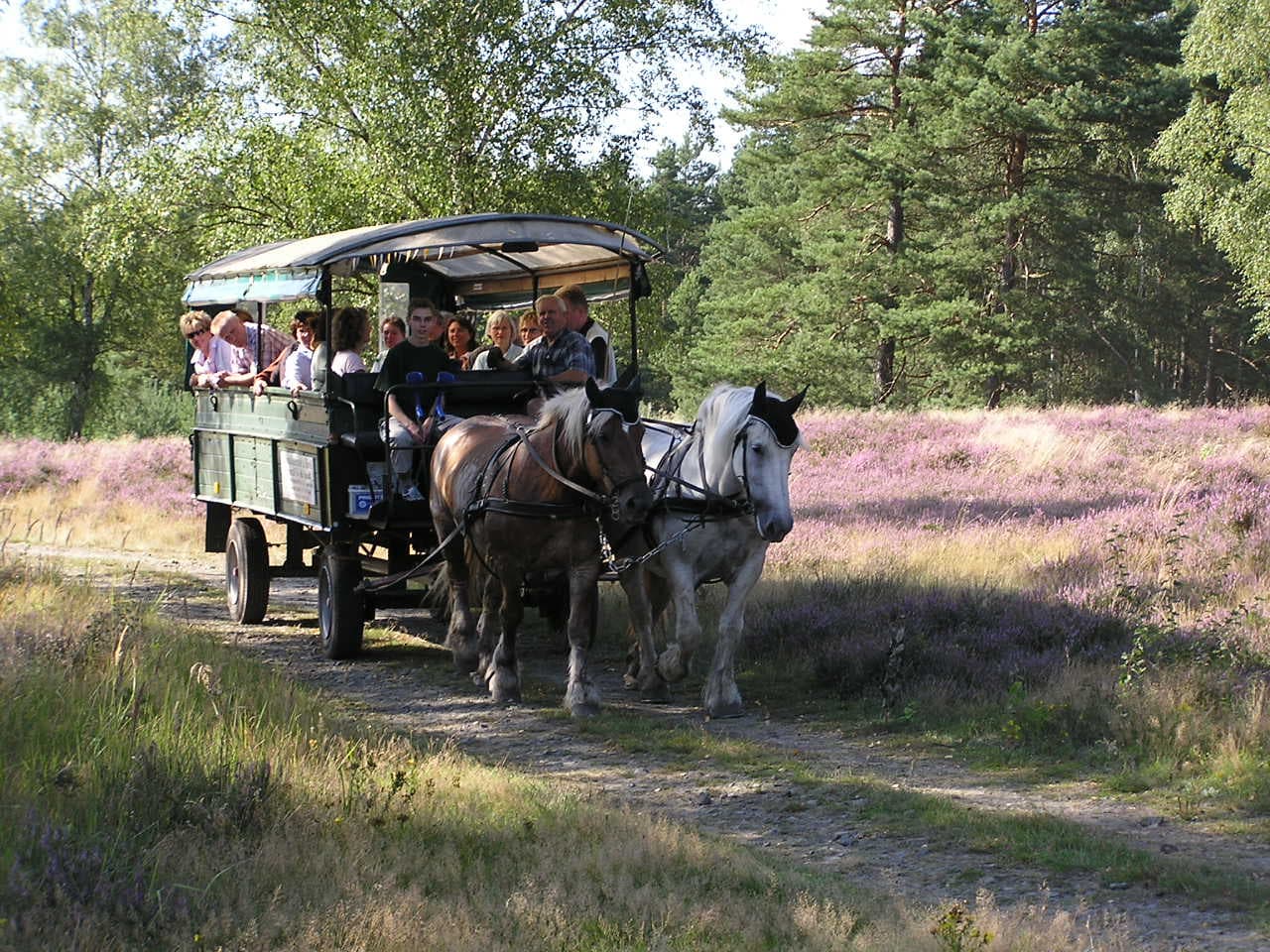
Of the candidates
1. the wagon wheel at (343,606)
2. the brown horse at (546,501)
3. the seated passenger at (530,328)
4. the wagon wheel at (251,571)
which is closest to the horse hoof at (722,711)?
the brown horse at (546,501)

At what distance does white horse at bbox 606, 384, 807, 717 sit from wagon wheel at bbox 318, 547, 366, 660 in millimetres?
2481

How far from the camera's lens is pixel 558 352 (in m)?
10.7

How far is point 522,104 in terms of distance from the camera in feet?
70.6

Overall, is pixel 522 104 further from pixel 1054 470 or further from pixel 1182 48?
pixel 1182 48

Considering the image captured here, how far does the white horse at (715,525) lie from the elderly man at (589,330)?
1.51 metres

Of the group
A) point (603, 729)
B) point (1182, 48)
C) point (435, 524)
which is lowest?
point (603, 729)

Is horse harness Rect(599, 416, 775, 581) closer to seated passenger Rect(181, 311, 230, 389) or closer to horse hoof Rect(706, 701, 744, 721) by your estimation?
horse hoof Rect(706, 701, 744, 721)

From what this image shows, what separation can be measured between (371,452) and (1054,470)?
1085cm

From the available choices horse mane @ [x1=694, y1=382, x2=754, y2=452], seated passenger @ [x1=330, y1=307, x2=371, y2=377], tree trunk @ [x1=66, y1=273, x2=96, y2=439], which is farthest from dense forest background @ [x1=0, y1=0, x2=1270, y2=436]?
horse mane @ [x1=694, y1=382, x2=754, y2=452]

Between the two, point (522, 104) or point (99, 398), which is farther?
point (99, 398)

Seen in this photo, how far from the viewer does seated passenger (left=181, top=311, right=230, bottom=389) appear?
43.0 ft

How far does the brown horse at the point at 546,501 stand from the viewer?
866cm

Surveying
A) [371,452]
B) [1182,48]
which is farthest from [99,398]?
[371,452]

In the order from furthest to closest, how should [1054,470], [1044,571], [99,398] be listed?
[99,398] → [1054,470] → [1044,571]
